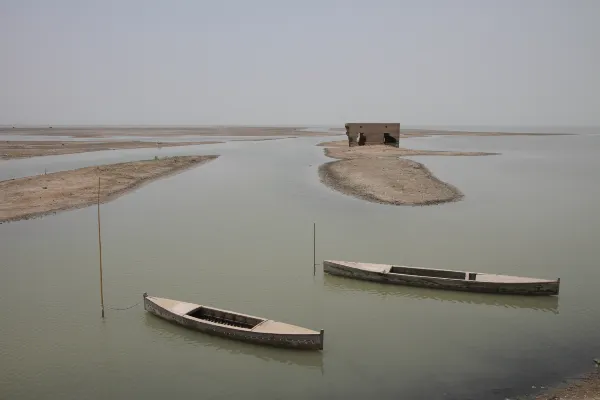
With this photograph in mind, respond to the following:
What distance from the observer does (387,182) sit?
126ft

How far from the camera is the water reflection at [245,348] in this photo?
12.6 meters

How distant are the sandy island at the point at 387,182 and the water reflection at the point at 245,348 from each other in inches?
814

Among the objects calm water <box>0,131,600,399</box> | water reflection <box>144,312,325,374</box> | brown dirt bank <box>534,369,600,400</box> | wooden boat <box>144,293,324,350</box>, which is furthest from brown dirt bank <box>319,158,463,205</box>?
brown dirt bank <box>534,369,600,400</box>

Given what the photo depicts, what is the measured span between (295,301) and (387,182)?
2350cm

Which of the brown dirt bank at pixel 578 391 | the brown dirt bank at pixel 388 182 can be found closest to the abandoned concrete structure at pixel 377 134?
the brown dirt bank at pixel 388 182

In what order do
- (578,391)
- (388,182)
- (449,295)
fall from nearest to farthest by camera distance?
(578,391), (449,295), (388,182)

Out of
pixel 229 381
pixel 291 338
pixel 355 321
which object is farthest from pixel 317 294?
pixel 229 381

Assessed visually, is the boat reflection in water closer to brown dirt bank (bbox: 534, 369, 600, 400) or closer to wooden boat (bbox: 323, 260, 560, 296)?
wooden boat (bbox: 323, 260, 560, 296)

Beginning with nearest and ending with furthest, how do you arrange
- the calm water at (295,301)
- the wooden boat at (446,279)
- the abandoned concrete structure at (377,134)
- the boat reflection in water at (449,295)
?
the calm water at (295,301) → the boat reflection in water at (449,295) → the wooden boat at (446,279) → the abandoned concrete structure at (377,134)

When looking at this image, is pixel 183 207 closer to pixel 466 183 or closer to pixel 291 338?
pixel 291 338

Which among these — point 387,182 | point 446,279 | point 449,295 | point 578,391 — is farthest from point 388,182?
point 578,391

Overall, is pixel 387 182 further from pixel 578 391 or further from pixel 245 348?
pixel 578 391

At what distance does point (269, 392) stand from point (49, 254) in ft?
49.2

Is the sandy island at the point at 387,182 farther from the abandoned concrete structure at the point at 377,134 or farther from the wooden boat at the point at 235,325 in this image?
the wooden boat at the point at 235,325
